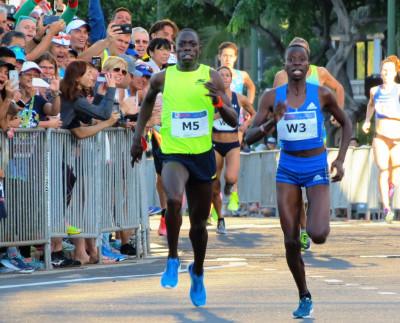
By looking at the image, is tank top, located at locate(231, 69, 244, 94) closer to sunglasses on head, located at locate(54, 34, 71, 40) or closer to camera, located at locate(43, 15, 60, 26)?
sunglasses on head, located at locate(54, 34, 71, 40)

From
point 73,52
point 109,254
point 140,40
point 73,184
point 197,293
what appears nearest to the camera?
point 197,293

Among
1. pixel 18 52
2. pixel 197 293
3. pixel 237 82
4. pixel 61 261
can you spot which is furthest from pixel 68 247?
pixel 237 82

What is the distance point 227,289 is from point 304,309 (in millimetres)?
1801

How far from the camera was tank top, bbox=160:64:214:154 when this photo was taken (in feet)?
32.1

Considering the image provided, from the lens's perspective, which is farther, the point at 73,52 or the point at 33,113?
the point at 73,52

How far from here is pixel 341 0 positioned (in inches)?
1318

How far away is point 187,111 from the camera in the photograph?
32.1 feet

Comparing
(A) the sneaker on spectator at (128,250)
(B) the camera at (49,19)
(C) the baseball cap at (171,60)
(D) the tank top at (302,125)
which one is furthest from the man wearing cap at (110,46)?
(D) the tank top at (302,125)

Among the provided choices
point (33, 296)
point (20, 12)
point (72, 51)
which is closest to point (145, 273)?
point (33, 296)

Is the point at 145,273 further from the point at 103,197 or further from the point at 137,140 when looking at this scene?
the point at 137,140

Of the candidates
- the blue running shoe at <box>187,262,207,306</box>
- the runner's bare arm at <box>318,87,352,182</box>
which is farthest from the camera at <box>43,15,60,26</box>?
the blue running shoe at <box>187,262,207,306</box>

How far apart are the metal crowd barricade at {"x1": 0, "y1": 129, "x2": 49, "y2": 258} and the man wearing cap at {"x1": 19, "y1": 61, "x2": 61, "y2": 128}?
0.51 ft

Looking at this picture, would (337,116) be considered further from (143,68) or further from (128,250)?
(143,68)

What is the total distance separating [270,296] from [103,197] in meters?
3.47
